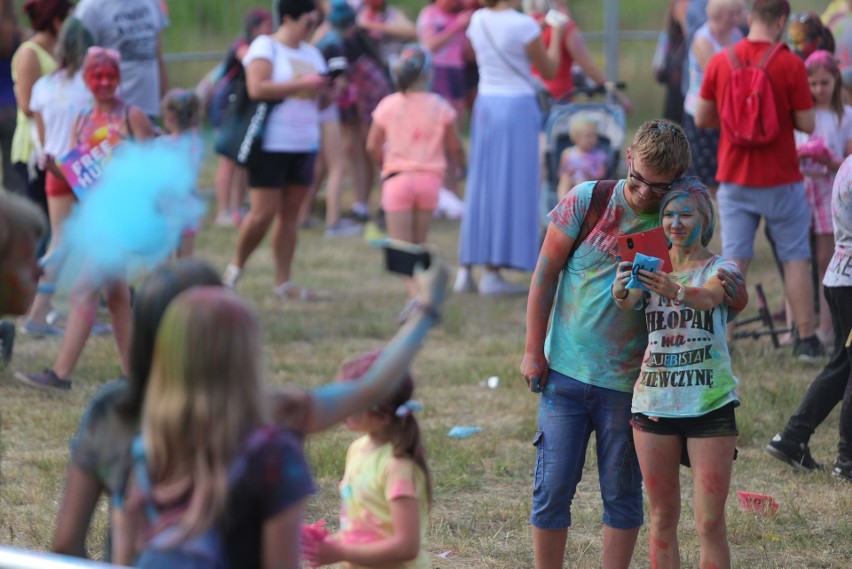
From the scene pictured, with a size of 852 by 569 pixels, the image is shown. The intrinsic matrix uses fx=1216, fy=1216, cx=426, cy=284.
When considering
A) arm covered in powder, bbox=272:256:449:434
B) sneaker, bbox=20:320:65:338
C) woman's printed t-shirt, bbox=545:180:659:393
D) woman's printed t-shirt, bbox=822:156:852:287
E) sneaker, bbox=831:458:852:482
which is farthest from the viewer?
sneaker, bbox=20:320:65:338

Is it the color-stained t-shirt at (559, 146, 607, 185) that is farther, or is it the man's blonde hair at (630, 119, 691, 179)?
the color-stained t-shirt at (559, 146, 607, 185)

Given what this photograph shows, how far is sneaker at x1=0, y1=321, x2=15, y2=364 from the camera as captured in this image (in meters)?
6.74

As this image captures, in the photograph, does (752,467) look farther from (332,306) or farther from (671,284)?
(332,306)

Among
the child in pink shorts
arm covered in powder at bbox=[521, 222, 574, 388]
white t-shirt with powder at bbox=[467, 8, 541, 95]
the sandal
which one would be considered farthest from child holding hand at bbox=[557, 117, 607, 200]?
arm covered in powder at bbox=[521, 222, 574, 388]

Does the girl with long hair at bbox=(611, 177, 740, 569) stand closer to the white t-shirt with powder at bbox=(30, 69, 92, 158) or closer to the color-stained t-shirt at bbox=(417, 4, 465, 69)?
the white t-shirt with powder at bbox=(30, 69, 92, 158)

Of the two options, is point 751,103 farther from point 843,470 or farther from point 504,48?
point 504,48

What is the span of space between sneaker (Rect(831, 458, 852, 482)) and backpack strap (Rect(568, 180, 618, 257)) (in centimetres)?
209

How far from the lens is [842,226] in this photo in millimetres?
4828

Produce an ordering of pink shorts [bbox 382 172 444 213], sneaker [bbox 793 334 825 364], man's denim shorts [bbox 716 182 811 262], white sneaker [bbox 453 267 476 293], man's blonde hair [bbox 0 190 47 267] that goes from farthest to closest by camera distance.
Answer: white sneaker [bbox 453 267 476 293] < pink shorts [bbox 382 172 444 213] < sneaker [bbox 793 334 825 364] < man's denim shorts [bbox 716 182 811 262] < man's blonde hair [bbox 0 190 47 267]

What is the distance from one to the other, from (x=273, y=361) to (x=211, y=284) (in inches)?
182

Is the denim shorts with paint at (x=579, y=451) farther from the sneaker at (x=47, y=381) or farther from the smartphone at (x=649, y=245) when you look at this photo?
the sneaker at (x=47, y=381)

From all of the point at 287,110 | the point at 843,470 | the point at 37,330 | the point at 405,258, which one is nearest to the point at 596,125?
the point at 287,110

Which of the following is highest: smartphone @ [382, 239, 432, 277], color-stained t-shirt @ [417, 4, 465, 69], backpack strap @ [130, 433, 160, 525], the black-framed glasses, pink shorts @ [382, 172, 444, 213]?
smartphone @ [382, 239, 432, 277]

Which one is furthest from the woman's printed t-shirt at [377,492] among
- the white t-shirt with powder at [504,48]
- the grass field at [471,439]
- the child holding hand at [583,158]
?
the child holding hand at [583,158]
